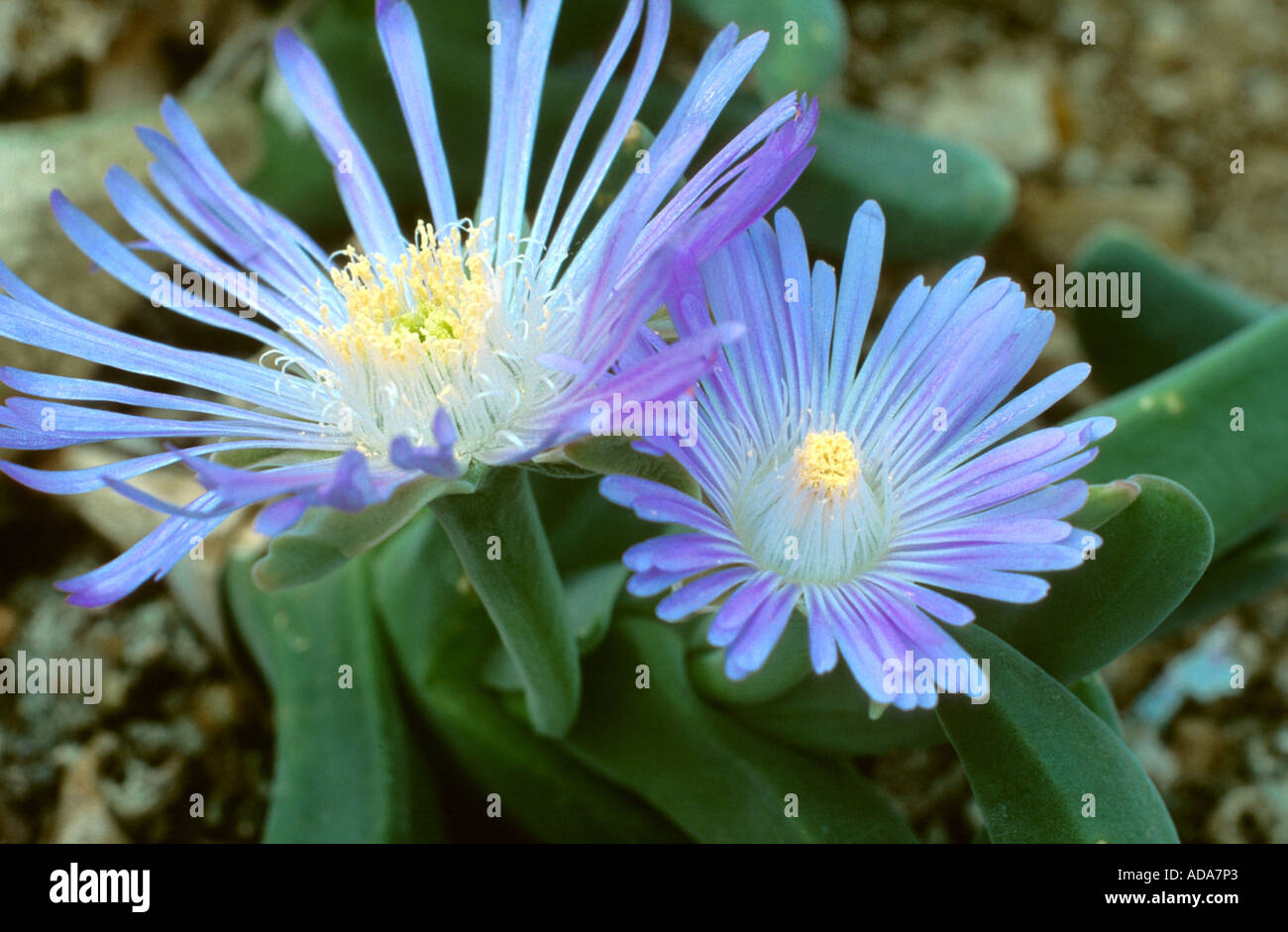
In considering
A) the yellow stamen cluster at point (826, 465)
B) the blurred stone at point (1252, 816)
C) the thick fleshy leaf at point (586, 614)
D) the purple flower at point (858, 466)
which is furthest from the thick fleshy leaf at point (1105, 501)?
the blurred stone at point (1252, 816)

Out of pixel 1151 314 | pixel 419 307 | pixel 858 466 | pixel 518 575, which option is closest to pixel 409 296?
pixel 419 307

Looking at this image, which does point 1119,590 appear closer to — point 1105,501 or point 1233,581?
point 1105,501

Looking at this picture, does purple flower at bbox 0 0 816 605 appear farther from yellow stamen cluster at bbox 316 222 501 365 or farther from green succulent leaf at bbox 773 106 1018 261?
green succulent leaf at bbox 773 106 1018 261

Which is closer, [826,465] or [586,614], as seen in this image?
[826,465]

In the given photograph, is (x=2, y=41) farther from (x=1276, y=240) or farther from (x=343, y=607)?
(x=1276, y=240)

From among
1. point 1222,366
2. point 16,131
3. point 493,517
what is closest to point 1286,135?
point 1222,366
